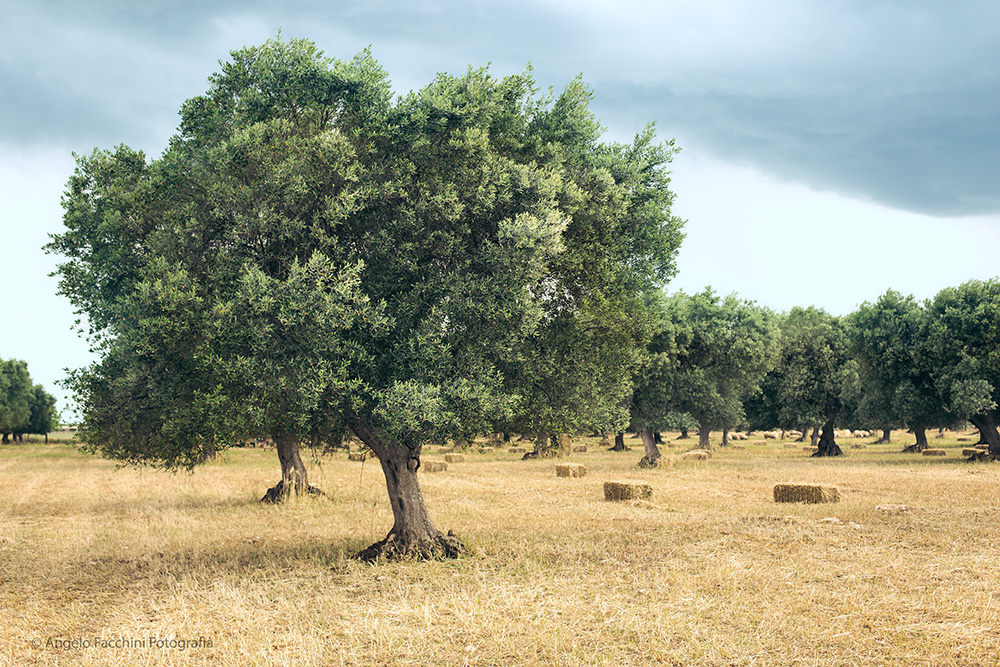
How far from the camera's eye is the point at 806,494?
27469mm

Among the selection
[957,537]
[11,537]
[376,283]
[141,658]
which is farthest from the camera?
[11,537]

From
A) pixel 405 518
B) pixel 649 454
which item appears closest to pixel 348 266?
pixel 405 518

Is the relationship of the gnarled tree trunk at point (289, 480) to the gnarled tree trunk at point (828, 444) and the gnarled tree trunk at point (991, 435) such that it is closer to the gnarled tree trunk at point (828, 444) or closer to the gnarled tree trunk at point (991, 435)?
the gnarled tree trunk at point (991, 435)

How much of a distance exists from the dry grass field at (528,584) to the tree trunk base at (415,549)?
0.64m

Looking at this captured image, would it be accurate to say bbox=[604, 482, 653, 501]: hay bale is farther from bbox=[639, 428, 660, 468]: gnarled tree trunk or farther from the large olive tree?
bbox=[639, 428, 660, 468]: gnarled tree trunk

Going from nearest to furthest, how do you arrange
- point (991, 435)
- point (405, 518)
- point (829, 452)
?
point (405, 518) < point (991, 435) < point (829, 452)

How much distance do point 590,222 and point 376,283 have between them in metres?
Result: 6.20

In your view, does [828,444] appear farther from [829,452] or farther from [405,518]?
[405,518]

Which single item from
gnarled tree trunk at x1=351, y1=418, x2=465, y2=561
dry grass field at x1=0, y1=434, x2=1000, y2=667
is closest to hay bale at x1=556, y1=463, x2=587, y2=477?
dry grass field at x1=0, y1=434, x2=1000, y2=667

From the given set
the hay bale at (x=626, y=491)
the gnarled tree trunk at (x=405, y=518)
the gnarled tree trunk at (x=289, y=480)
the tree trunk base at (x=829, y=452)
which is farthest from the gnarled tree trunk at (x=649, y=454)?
the gnarled tree trunk at (x=405, y=518)

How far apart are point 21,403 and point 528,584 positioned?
123 meters

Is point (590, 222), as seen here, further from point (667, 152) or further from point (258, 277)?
point (258, 277)

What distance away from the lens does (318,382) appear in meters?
15.0

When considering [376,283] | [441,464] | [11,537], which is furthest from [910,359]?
[11,537]
